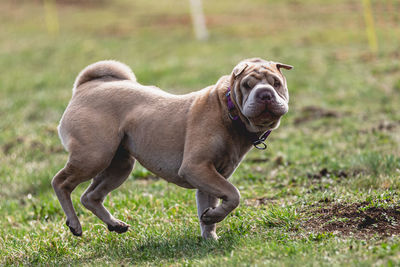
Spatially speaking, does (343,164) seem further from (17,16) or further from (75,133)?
(17,16)

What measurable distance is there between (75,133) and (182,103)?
3.66 ft

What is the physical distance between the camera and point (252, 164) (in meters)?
8.46

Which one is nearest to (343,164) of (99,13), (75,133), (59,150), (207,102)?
(207,102)

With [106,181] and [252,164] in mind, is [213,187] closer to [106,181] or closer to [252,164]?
[106,181]

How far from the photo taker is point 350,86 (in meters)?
12.6

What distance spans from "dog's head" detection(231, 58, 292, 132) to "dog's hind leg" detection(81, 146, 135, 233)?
1502 mm

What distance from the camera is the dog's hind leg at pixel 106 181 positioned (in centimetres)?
579

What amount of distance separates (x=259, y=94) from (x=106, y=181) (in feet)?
7.06

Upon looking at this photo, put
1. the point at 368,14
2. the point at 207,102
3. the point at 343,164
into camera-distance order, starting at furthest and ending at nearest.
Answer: the point at 368,14, the point at 343,164, the point at 207,102

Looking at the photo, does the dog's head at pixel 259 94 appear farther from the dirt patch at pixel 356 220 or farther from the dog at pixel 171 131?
the dirt patch at pixel 356 220

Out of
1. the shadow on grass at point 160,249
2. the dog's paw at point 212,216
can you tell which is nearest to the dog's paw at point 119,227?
the shadow on grass at point 160,249

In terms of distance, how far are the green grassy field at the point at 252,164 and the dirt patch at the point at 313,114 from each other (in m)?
0.04

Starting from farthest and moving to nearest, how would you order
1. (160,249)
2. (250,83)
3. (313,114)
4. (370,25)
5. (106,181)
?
(370,25) < (313,114) < (106,181) < (160,249) < (250,83)

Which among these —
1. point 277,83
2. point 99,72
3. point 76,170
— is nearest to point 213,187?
point 277,83
